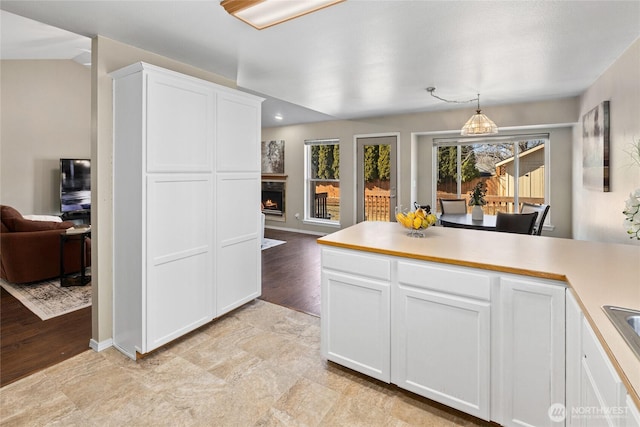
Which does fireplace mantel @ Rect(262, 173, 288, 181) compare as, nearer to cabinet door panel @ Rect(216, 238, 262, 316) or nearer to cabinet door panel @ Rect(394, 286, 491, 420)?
cabinet door panel @ Rect(216, 238, 262, 316)

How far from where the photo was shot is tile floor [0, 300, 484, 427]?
184cm

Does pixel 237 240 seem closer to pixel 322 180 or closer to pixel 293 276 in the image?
pixel 293 276

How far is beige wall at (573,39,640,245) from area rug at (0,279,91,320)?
5165mm

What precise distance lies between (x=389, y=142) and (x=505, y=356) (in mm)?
5196

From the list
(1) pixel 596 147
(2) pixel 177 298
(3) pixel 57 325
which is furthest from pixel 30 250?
(1) pixel 596 147

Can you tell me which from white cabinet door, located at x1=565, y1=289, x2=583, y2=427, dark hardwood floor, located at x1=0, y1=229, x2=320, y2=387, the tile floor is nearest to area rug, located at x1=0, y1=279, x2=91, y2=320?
dark hardwood floor, located at x1=0, y1=229, x2=320, y2=387

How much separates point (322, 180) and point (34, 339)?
5.71 meters

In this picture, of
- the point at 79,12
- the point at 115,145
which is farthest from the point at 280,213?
the point at 79,12

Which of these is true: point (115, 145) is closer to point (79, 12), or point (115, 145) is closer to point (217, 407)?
point (79, 12)

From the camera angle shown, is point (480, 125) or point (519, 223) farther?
point (480, 125)

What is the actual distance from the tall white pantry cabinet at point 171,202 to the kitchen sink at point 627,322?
8.36 ft

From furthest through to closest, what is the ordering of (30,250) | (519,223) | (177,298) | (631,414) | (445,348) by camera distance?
1. (30,250)
2. (519,223)
3. (177,298)
4. (445,348)
5. (631,414)

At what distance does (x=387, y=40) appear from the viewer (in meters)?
2.66

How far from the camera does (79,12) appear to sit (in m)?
2.15
